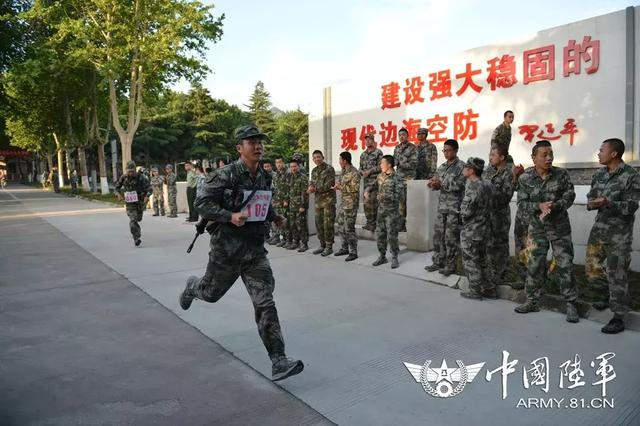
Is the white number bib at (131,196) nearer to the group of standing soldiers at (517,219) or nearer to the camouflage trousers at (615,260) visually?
the group of standing soldiers at (517,219)

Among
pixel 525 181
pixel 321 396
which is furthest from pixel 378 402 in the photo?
pixel 525 181

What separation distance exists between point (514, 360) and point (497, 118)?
699 centimetres

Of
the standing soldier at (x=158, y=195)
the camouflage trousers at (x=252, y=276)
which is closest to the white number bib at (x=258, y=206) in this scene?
the camouflage trousers at (x=252, y=276)

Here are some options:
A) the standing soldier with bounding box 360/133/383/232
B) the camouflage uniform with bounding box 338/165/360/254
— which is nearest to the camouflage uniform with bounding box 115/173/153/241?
the camouflage uniform with bounding box 338/165/360/254

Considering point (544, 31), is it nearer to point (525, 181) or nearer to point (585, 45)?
point (585, 45)

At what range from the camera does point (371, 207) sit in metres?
9.30

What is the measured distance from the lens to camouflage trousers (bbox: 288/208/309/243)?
8.92 meters

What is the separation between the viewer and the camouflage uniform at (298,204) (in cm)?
882

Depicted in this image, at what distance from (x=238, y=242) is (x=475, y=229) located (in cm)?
303

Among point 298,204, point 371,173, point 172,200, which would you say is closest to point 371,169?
point 371,173

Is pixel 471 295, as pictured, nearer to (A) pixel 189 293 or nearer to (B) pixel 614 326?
(B) pixel 614 326

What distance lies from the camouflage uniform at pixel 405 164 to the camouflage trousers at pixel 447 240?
243 cm

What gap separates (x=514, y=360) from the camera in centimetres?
371

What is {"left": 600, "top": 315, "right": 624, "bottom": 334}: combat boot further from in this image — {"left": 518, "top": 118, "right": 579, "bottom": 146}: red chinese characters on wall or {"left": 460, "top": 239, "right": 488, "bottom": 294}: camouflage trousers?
{"left": 518, "top": 118, "right": 579, "bottom": 146}: red chinese characters on wall
